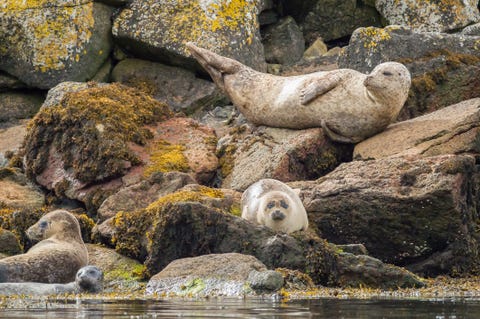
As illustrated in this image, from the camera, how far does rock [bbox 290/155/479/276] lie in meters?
14.2

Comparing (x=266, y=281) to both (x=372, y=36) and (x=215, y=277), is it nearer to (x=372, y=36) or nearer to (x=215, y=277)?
(x=215, y=277)

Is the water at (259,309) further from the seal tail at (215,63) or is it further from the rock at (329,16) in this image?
the rock at (329,16)

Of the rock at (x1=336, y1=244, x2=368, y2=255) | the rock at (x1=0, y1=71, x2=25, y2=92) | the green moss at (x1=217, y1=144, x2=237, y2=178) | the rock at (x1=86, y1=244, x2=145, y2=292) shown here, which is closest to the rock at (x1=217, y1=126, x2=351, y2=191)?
the green moss at (x1=217, y1=144, x2=237, y2=178)

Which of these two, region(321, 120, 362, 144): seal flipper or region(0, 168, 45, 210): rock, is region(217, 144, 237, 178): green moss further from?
region(0, 168, 45, 210): rock

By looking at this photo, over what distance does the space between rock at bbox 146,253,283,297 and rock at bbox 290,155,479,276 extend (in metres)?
2.38

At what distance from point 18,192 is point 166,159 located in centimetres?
183

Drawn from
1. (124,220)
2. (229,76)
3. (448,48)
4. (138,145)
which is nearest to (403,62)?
Answer: (448,48)

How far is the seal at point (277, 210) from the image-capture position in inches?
548

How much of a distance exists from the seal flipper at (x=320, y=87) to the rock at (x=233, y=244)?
13.0ft

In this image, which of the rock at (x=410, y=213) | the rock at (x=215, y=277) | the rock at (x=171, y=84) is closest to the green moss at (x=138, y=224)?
the rock at (x=410, y=213)

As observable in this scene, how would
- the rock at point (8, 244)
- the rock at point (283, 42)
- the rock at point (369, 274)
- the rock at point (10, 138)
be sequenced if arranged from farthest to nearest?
the rock at point (283, 42) < the rock at point (10, 138) < the rock at point (8, 244) < the rock at point (369, 274)

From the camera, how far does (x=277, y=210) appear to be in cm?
1388

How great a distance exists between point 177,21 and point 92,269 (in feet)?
25.3

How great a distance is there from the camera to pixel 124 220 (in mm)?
14734
